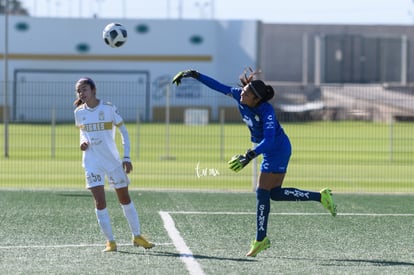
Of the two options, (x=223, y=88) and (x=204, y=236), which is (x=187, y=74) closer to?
(x=223, y=88)

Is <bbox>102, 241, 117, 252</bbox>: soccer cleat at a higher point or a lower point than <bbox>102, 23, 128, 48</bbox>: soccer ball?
lower

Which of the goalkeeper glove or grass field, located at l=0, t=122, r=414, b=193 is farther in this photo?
grass field, located at l=0, t=122, r=414, b=193

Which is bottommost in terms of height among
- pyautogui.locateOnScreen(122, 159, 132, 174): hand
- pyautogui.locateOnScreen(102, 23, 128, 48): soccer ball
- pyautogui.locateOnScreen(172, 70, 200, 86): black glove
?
pyautogui.locateOnScreen(122, 159, 132, 174): hand

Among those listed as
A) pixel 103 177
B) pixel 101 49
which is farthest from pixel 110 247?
pixel 101 49

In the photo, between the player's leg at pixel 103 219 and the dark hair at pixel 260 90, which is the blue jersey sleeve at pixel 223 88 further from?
the player's leg at pixel 103 219

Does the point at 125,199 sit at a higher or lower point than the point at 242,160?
lower

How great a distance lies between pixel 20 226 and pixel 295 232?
3.47 m

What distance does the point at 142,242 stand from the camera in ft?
38.8

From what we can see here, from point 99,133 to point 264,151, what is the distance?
6.07 feet

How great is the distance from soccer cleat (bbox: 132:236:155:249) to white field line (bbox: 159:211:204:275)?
1.04ft

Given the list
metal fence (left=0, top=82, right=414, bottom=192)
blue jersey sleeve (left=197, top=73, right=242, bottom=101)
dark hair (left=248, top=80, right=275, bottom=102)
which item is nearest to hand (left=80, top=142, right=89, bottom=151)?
blue jersey sleeve (left=197, top=73, right=242, bottom=101)

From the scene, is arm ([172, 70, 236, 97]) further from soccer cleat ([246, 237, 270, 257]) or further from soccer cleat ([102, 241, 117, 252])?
soccer cleat ([102, 241, 117, 252])

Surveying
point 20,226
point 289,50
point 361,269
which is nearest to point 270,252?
point 361,269

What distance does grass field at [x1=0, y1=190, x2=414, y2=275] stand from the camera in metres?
10.7
